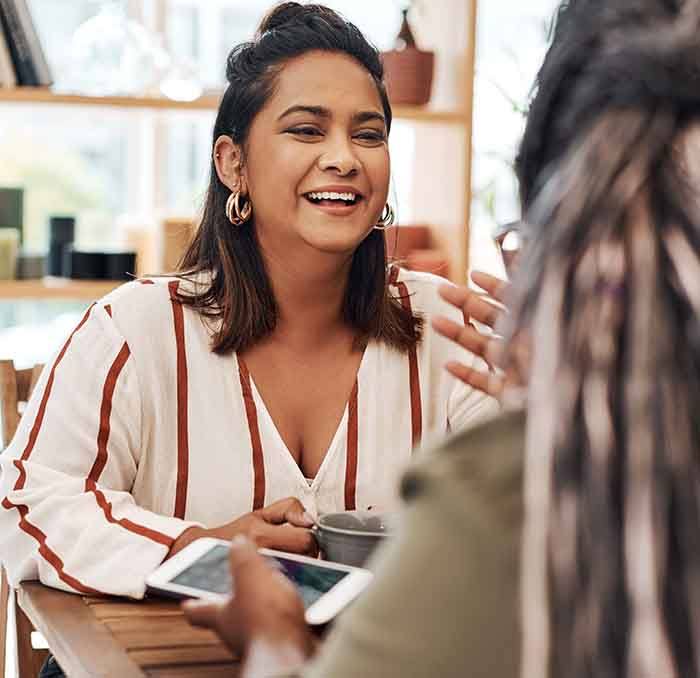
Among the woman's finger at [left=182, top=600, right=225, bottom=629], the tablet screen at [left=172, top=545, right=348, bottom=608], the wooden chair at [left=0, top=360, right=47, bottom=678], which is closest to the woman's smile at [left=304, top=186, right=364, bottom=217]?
the wooden chair at [left=0, top=360, right=47, bottom=678]

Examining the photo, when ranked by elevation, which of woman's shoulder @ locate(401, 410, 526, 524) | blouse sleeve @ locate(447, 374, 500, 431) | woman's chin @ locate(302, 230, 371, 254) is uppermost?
woman's chin @ locate(302, 230, 371, 254)

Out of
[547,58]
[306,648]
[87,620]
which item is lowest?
[87,620]

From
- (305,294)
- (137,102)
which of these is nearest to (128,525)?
(305,294)

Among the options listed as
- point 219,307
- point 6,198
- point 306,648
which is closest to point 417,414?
point 219,307

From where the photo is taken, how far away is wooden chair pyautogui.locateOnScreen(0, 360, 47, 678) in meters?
1.95

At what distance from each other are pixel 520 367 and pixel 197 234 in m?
1.31

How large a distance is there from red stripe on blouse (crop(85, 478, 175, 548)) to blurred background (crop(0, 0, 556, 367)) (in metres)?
1.64

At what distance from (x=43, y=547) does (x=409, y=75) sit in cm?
207

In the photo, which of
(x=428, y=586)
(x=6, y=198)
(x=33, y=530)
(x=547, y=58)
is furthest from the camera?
(x=6, y=198)

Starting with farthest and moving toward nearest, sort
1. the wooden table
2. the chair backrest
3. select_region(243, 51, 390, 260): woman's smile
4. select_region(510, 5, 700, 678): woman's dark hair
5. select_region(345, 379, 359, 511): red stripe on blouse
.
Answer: the chair backrest, select_region(243, 51, 390, 260): woman's smile, select_region(345, 379, 359, 511): red stripe on blouse, the wooden table, select_region(510, 5, 700, 678): woman's dark hair

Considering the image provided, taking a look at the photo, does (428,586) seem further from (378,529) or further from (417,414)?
(417,414)

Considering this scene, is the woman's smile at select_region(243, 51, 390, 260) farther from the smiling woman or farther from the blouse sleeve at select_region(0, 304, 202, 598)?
the blouse sleeve at select_region(0, 304, 202, 598)

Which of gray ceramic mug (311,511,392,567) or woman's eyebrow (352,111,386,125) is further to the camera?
woman's eyebrow (352,111,386,125)

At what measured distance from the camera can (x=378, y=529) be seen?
154cm
